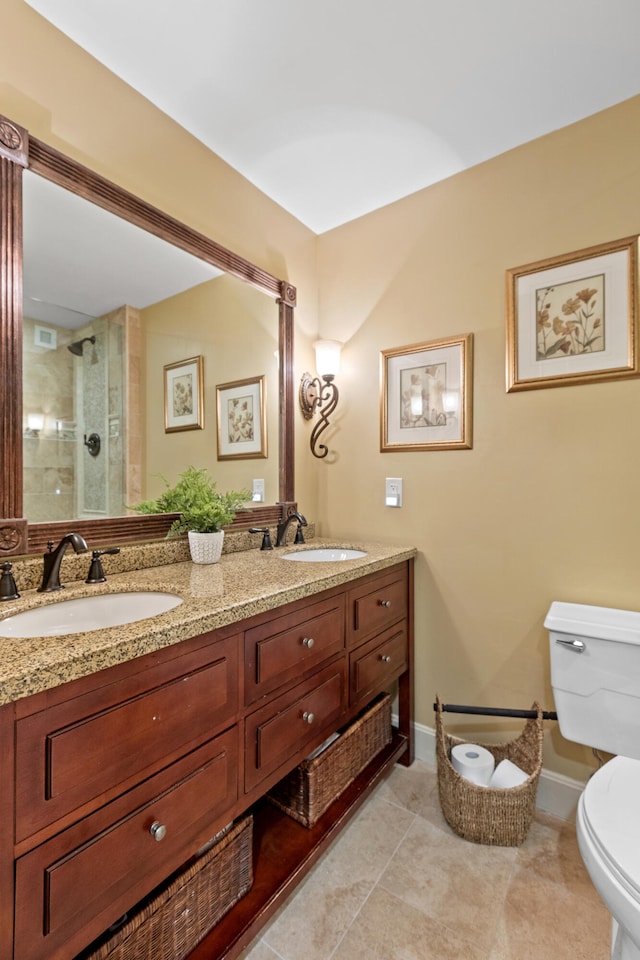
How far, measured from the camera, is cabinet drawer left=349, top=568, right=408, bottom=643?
61.4 inches

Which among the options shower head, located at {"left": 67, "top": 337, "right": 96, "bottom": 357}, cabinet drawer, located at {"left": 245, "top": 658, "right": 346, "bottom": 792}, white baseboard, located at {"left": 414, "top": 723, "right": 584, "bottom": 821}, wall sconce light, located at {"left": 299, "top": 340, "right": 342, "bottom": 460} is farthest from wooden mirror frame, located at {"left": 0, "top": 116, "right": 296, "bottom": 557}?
white baseboard, located at {"left": 414, "top": 723, "right": 584, "bottom": 821}

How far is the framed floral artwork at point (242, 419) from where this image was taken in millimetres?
1839

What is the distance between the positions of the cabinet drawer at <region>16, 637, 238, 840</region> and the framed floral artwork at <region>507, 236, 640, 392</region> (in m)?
1.48

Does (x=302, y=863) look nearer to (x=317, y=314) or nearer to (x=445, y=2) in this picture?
(x=317, y=314)

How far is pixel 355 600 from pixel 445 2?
5.95 feet

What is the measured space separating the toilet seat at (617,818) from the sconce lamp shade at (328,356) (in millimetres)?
1795

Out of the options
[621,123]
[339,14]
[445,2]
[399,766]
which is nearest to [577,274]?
[621,123]

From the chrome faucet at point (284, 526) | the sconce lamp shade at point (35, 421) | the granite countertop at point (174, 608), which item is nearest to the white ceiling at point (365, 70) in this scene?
the sconce lamp shade at point (35, 421)

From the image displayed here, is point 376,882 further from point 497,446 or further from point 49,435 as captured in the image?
point 49,435

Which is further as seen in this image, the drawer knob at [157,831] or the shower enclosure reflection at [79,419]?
the shower enclosure reflection at [79,419]

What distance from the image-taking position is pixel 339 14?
129 centimetres

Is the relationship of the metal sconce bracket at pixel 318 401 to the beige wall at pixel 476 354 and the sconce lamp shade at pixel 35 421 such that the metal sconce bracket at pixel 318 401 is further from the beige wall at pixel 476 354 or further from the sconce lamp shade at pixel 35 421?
the sconce lamp shade at pixel 35 421

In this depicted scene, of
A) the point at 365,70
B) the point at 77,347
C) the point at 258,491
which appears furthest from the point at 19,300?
the point at 365,70

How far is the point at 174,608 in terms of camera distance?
3.37ft
